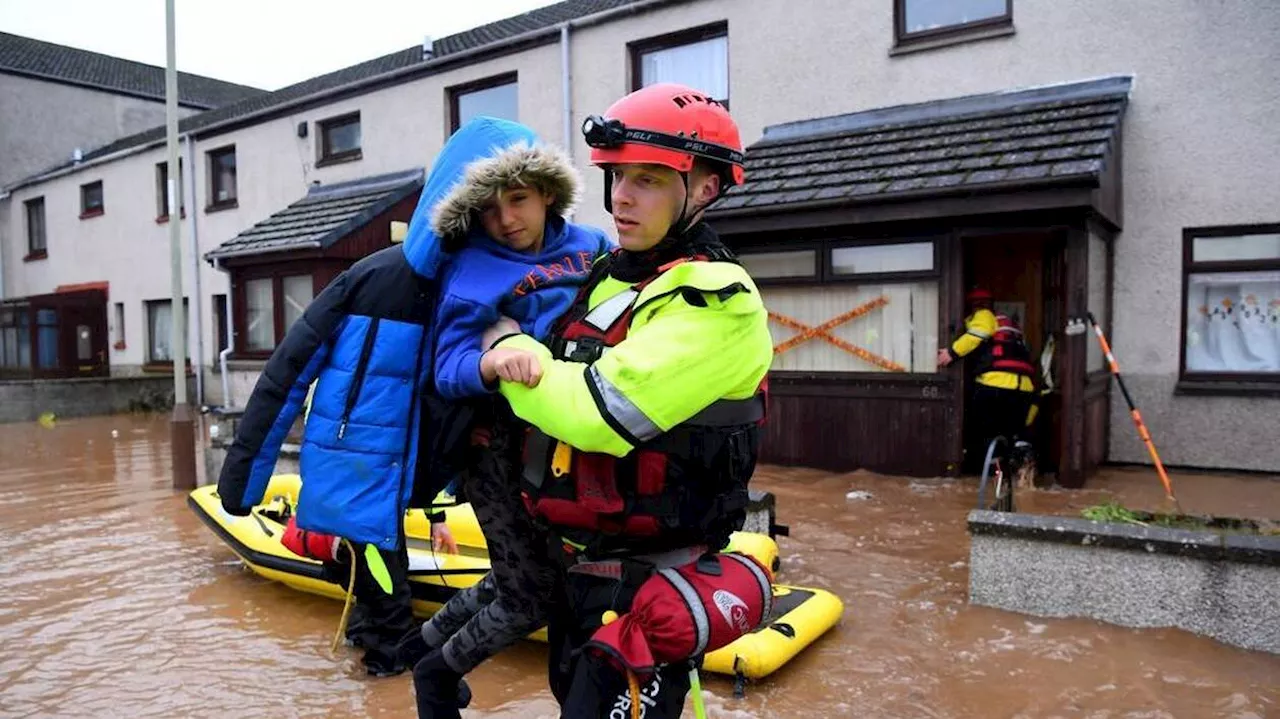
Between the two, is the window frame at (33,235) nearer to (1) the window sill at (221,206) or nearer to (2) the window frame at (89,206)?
(2) the window frame at (89,206)

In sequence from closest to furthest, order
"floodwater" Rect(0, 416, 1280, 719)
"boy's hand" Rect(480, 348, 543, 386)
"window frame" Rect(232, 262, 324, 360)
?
"boy's hand" Rect(480, 348, 543, 386) → "floodwater" Rect(0, 416, 1280, 719) → "window frame" Rect(232, 262, 324, 360)

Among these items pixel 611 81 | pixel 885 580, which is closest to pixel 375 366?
pixel 885 580

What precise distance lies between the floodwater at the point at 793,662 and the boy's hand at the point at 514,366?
229 cm

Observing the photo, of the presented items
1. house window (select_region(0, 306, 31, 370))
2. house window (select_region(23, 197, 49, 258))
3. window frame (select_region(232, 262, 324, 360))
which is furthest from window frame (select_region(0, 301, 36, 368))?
window frame (select_region(232, 262, 324, 360))

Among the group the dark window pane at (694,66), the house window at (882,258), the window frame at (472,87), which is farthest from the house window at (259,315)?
the house window at (882,258)

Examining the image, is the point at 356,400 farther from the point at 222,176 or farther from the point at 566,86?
the point at 222,176

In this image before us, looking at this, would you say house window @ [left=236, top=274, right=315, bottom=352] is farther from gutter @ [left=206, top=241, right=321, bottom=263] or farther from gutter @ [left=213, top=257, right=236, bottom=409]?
gutter @ [left=206, top=241, right=321, bottom=263]

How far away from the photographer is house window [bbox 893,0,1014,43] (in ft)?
30.4

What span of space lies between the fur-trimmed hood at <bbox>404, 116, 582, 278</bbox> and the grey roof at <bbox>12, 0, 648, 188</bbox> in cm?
1022

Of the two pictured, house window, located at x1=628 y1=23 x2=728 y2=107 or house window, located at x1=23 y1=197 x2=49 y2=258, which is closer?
house window, located at x1=628 y1=23 x2=728 y2=107

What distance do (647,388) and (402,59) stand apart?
18.2m

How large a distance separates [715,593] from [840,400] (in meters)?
7.00

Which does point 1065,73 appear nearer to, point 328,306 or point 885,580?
point 885,580

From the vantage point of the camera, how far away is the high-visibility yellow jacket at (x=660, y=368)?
1.81 meters
